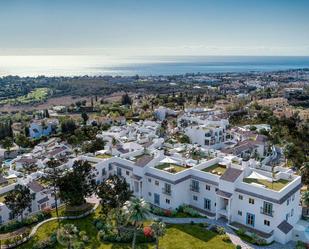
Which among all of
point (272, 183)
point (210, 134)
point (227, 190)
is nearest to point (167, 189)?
A: point (227, 190)

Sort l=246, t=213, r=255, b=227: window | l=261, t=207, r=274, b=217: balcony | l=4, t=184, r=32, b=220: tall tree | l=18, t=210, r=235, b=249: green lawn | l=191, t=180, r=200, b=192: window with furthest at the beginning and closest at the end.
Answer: l=191, t=180, r=200, b=192: window
l=4, t=184, r=32, b=220: tall tree
l=246, t=213, r=255, b=227: window
l=261, t=207, r=274, b=217: balcony
l=18, t=210, r=235, b=249: green lawn

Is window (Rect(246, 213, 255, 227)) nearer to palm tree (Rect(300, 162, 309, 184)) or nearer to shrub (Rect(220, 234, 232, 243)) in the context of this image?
shrub (Rect(220, 234, 232, 243))

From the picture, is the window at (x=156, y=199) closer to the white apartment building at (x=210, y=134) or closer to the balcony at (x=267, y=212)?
the balcony at (x=267, y=212)

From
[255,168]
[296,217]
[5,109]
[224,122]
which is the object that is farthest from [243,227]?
[5,109]

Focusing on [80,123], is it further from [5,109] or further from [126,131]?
[5,109]

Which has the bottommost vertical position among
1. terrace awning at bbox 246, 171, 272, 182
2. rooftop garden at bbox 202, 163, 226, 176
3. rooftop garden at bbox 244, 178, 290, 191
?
rooftop garden at bbox 244, 178, 290, 191

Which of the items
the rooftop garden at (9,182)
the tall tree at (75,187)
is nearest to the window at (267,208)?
the tall tree at (75,187)

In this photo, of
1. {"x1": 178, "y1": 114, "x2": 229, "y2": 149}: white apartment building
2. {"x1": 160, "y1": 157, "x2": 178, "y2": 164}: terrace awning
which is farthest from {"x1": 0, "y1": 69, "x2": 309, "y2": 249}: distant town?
{"x1": 178, "y1": 114, "x2": 229, "y2": 149}: white apartment building

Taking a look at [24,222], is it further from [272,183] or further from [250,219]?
[272,183]
